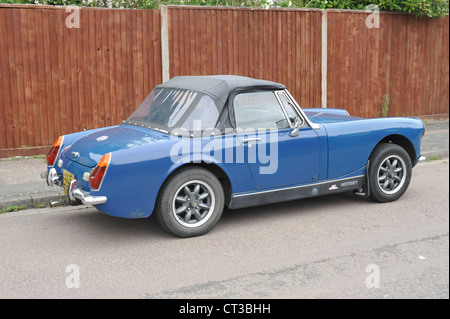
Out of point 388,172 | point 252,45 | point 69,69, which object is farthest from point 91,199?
point 252,45

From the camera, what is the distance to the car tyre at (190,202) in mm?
5301

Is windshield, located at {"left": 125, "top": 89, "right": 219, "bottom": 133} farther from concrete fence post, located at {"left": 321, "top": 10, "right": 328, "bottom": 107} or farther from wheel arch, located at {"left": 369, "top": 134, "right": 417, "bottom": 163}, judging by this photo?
concrete fence post, located at {"left": 321, "top": 10, "right": 328, "bottom": 107}

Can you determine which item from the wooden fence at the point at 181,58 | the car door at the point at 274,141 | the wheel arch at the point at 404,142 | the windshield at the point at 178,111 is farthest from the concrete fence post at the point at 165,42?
the wheel arch at the point at 404,142

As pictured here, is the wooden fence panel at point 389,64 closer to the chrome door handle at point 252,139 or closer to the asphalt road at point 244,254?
the asphalt road at point 244,254

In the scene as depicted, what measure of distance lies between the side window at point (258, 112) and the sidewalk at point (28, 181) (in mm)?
2577

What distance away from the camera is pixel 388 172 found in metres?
6.73

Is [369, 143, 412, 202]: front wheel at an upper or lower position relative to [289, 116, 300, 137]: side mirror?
lower

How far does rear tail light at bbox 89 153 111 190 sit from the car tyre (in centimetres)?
61

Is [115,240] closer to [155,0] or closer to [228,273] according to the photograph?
[228,273]

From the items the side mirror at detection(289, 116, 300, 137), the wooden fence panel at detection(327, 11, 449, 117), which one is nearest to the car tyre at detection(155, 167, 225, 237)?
the side mirror at detection(289, 116, 300, 137)

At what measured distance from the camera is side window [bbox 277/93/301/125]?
6094 mm

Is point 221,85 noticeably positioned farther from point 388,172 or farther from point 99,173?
point 388,172

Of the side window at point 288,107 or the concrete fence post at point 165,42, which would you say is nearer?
the side window at point 288,107

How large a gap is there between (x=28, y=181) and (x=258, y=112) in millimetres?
3534
